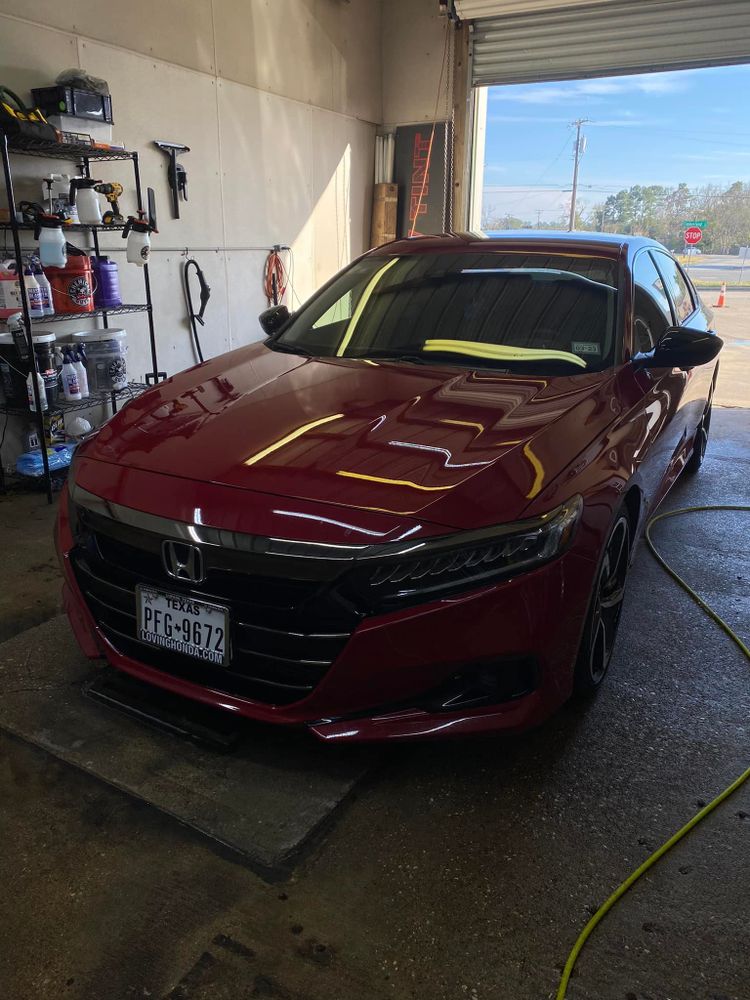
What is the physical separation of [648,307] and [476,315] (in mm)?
714

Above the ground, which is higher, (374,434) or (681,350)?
(681,350)

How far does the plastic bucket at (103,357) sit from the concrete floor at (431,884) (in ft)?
9.35

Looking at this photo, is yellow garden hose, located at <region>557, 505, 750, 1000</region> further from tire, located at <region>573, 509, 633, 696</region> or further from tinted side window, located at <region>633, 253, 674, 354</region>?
tinted side window, located at <region>633, 253, 674, 354</region>

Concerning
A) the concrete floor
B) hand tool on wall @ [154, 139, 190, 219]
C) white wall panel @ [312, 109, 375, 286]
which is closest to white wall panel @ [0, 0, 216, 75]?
hand tool on wall @ [154, 139, 190, 219]

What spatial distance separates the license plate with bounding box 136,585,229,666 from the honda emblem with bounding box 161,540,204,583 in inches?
2.3

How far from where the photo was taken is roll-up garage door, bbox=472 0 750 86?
6.20 m

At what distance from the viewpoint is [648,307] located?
271 cm

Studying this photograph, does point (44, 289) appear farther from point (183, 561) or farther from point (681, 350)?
point (681, 350)

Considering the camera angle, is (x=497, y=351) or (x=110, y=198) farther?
(x=110, y=198)

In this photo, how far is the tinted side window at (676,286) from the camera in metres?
3.21

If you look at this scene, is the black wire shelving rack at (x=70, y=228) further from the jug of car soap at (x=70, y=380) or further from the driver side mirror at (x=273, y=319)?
the driver side mirror at (x=273, y=319)

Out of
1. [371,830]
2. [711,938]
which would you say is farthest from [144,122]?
[711,938]

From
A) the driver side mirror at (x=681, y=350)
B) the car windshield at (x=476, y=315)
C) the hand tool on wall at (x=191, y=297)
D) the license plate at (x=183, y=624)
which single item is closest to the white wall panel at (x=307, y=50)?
the hand tool on wall at (x=191, y=297)

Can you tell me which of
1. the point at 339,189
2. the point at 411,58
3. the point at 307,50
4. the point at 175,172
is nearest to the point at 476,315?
the point at 175,172
